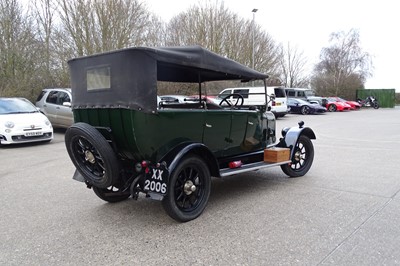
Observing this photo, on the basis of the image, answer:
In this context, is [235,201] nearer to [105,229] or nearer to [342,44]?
[105,229]

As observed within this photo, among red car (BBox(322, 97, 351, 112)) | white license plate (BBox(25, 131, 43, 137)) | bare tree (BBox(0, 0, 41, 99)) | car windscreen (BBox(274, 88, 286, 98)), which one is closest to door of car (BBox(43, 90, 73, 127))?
white license plate (BBox(25, 131, 43, 137))

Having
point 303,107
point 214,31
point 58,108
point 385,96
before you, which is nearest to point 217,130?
point 58,108

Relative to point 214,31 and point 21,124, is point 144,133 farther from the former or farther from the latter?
point 214,31

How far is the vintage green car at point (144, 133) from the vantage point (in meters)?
3.74

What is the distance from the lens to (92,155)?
158 inches

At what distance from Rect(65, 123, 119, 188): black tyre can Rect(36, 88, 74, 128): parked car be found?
849cm

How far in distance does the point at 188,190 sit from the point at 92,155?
1.22m

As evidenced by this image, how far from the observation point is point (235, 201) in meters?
4.79

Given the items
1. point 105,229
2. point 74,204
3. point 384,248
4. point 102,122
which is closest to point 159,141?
point 102,122

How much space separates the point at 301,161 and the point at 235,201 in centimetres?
216

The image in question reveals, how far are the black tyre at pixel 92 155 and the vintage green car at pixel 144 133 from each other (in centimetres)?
1

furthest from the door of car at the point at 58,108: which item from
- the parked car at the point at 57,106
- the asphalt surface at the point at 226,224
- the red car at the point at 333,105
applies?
the red car at the point at 333,105

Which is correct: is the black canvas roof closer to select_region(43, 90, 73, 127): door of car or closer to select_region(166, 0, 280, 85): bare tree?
select_region(43, 90, 73, 127): door of car

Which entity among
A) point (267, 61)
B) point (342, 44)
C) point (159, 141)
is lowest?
point (159, 141)
